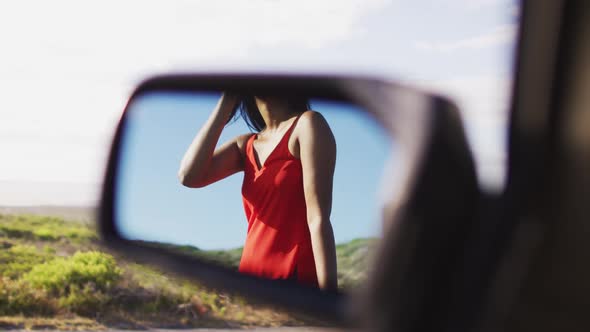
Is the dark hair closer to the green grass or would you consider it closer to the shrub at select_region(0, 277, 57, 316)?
the shrub at select_region(0, 277, 57, 316)

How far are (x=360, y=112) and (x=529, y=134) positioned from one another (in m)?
0.31

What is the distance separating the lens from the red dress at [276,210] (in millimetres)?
2035

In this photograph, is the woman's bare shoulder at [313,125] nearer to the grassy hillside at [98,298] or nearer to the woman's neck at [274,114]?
the woman's neck at [274,114]

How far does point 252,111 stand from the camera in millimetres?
2047

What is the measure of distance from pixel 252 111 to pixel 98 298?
30.3ft

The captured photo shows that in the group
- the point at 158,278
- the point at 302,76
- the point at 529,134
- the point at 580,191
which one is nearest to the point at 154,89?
the point at 302,76

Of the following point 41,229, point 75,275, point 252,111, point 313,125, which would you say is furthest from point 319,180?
point 41,229

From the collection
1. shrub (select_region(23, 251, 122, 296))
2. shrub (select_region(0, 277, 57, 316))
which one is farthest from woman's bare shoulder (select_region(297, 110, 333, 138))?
shrub (select_region(23, 251, 122, 296))

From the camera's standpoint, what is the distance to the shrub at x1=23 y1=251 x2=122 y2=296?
1094 centimetres

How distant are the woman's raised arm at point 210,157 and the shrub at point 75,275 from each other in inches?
366

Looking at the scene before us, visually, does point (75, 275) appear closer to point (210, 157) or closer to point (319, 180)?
point (210, 157)

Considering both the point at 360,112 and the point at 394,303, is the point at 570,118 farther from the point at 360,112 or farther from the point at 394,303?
the point at 394,303

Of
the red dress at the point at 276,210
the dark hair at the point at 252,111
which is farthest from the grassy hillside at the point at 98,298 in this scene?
the dark hair at the point at 252,111

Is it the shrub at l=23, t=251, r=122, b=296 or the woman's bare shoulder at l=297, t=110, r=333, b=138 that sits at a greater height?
the woman's bare shoulder at l=297, t=110, r=333, b=138
